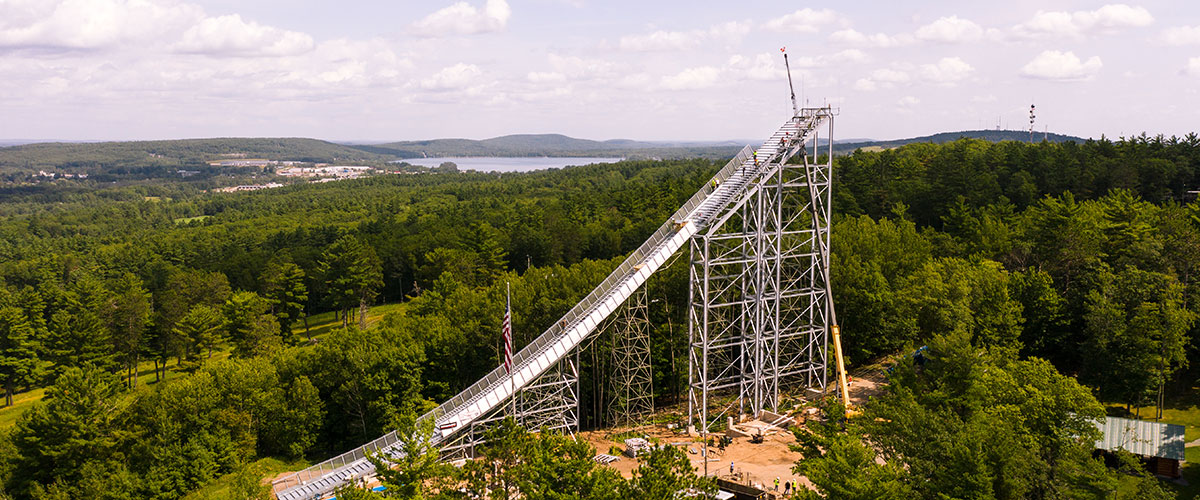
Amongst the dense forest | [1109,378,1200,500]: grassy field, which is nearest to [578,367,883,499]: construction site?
the dense forest

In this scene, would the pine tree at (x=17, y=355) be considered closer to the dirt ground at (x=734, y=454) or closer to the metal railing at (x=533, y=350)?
the dirt ground at (x=734, y=454)

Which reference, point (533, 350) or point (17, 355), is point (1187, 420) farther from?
point (17, 355)

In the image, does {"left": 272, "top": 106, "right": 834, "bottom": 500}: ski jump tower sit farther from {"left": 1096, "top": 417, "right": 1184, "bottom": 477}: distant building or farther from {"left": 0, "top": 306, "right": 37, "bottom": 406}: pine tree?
{"left": 0, "top": 306, "right": 37, "bottom": 406}: pine tree

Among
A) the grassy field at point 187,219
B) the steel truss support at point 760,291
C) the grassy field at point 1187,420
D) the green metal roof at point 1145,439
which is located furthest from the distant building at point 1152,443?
the grassy field at point 187,219

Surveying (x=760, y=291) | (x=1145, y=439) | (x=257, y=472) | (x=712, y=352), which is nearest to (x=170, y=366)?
(x=257, y=472)

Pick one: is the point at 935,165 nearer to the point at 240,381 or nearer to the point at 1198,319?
the point at 1198,319
